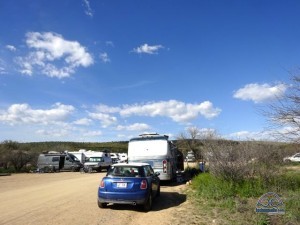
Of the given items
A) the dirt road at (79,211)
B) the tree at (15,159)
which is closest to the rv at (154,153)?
the dirt road at (79,211)

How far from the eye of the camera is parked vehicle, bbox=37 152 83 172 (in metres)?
42.9

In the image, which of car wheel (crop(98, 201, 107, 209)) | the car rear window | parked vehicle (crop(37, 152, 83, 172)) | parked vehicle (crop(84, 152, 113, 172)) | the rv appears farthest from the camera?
parked vehicle (crop(37, 152, 83, 172))

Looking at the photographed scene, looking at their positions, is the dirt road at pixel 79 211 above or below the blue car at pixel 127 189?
below

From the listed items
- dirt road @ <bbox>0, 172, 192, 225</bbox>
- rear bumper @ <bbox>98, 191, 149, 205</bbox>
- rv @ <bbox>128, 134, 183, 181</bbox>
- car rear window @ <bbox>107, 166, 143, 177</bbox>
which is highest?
rv @ <bbox>128, 134, 183, 181</bbox>

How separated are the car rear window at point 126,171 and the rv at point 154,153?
7.17 meters

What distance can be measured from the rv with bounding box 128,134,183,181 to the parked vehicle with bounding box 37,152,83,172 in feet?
79.7

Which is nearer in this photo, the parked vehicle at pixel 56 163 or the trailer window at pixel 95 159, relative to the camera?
the trailer window at pixel 95 159

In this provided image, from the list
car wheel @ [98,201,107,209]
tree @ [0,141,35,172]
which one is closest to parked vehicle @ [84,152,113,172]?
tree @ [0,141,35,172]

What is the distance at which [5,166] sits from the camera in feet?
135

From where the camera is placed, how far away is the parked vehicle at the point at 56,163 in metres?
42.9

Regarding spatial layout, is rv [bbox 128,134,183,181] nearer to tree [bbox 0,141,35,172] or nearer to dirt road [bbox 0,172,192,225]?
dirt road [bbox 0,172,192,225]

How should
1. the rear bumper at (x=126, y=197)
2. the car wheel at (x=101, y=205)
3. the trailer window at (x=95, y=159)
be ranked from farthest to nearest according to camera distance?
1. the trailer window at (x=95, y=159)
2. the car wheel at (x=101, y=205)
3. the rear bumper at (x=126, y=197)

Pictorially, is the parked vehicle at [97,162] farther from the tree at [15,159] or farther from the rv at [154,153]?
the rv at [154,153]

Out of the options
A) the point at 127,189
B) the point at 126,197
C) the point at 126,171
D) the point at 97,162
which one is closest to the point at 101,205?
the point at 126,197
